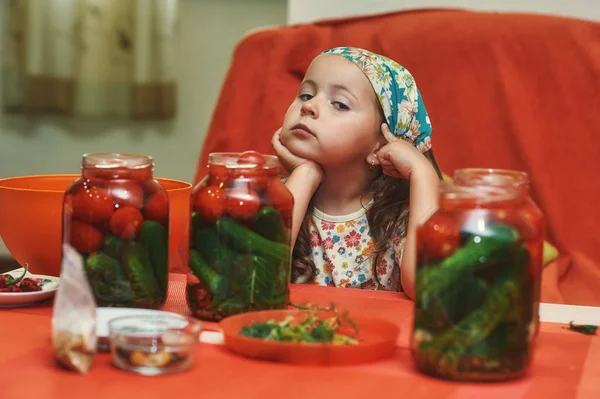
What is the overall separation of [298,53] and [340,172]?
2.49 ft

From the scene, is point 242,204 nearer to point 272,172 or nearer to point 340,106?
point 272,172

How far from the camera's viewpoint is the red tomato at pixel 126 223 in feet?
2.97

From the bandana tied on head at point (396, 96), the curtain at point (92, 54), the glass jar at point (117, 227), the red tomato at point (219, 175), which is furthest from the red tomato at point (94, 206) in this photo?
the curtain at point (92, 54)

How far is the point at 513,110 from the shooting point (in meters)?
2.10

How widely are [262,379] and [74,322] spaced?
175 mm

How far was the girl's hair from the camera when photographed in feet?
5.26

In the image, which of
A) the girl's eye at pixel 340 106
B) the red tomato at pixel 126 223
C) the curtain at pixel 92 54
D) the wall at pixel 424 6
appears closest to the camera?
the red tomato at pixel 126 223

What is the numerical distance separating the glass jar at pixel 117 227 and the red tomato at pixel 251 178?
94 mm

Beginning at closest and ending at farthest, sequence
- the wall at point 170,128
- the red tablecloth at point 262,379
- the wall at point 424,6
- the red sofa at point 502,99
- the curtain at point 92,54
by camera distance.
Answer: the red tablecloth at point 262,379 < the red sofa at point 502,99 < the wall at point 424,6 < the curtain at point 92,54 < the wall at point 170,128

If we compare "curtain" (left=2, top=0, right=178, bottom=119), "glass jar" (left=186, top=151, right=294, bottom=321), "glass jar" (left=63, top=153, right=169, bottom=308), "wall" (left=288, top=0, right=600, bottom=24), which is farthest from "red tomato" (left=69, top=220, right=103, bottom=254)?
"curtain" (left=2, top=0, right=178, bottom=119)

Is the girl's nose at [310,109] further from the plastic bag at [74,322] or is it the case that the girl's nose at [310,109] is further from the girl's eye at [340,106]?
the plastic bag at [74,322]

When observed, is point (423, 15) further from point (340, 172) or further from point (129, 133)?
point (129, 133)

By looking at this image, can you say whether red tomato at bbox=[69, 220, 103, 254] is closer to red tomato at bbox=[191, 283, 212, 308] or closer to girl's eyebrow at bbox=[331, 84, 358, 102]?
red tomato at bbox=[191, 283, 212, 308]

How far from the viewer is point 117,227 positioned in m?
0.90
